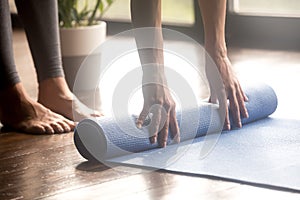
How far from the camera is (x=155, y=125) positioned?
80.3 inches

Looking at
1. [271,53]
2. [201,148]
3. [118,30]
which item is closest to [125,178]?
[201,148]

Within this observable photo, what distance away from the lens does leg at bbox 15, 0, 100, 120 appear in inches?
104

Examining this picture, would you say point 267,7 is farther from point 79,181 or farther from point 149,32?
point 79,181

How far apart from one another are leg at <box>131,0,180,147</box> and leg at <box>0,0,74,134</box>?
1.72 ft

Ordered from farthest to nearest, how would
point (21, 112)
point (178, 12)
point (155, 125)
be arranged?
1. point (178, 12)
2. point (21, 112)
3. point (155, 125)

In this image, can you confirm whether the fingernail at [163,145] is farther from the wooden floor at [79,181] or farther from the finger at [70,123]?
the finger at [70,123]

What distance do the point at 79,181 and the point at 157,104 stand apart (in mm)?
270

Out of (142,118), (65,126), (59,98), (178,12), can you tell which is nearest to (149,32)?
(142,118)

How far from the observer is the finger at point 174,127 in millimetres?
2047

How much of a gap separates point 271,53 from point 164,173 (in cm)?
194

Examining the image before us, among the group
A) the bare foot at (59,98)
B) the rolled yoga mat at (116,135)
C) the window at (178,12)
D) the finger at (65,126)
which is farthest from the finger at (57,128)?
the window at (178,12)

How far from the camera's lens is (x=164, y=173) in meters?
1.94

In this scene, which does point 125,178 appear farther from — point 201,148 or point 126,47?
point 126,47

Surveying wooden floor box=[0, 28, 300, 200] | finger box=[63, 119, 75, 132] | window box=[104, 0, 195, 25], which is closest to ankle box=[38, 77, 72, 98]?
finger box=[63, 119, 75, 132]
